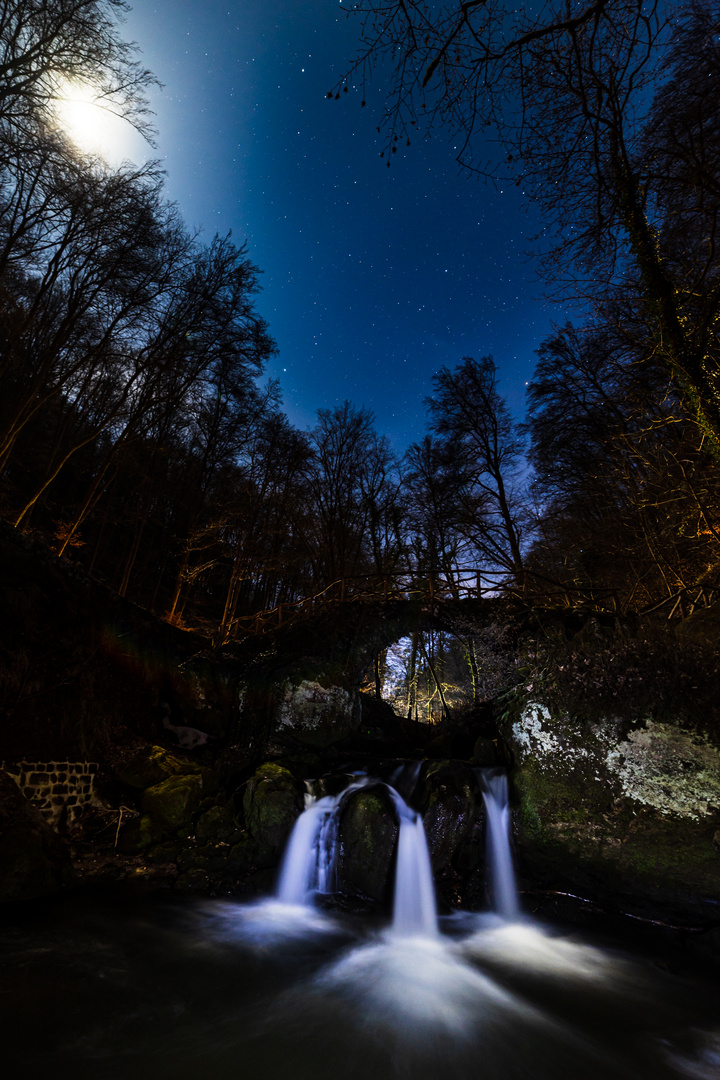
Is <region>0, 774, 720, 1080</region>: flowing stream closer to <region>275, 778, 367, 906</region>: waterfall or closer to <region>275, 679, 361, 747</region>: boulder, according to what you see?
<region>275, 778, 367, 906</region>: waterfall

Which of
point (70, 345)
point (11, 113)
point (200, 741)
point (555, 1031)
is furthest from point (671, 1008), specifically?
point (70, 345)

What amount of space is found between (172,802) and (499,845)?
516 cm

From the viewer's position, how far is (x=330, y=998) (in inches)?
152

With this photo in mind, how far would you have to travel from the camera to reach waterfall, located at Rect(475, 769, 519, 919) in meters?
5.76

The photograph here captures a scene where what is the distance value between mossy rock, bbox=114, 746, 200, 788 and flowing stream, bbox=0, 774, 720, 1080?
2297 mm

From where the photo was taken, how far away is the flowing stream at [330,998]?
2.92 m

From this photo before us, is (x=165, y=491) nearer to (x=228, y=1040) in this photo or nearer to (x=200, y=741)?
(x=200, y=741)

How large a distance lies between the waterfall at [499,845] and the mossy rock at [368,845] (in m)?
1.43

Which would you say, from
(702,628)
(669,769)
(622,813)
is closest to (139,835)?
(622,813)

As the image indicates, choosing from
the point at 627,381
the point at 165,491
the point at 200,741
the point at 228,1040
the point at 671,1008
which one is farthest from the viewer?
the point at 165,491

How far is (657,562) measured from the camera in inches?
263

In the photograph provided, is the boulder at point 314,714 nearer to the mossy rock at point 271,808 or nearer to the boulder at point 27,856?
the mossy rock at point 271,808

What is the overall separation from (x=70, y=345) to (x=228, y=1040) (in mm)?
12728

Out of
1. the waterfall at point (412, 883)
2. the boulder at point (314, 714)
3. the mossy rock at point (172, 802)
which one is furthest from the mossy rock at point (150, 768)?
the waterfall at point (412, 883)
